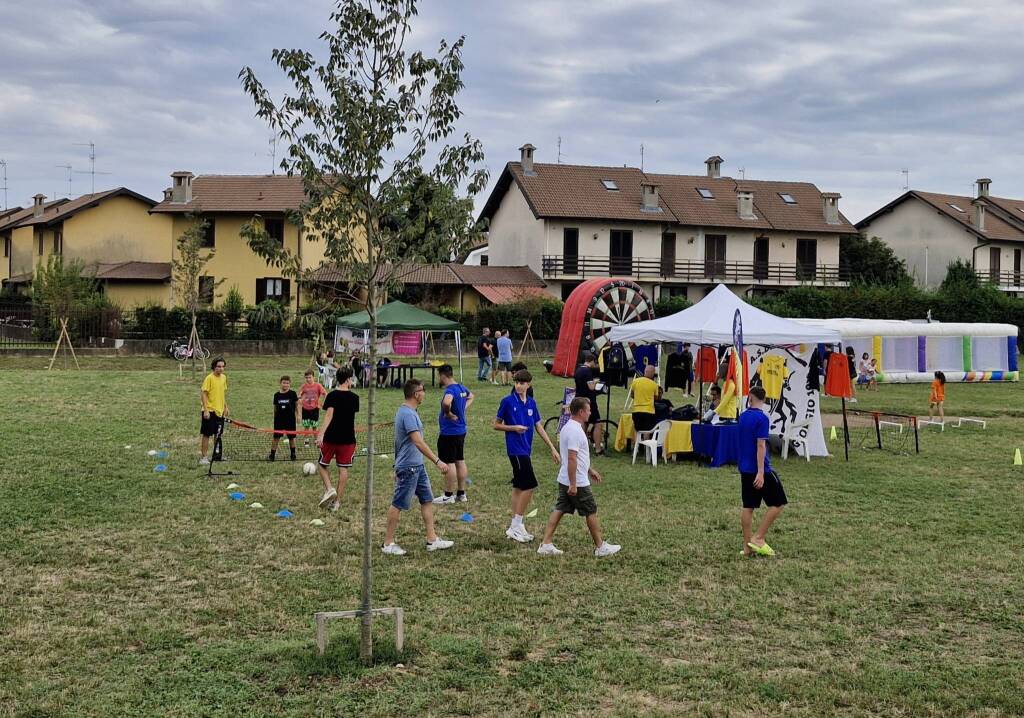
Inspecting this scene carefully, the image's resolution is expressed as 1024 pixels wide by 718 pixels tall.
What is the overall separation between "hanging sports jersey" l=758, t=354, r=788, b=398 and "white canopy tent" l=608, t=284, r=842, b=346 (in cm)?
43

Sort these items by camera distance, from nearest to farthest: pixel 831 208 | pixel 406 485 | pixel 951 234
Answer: pixel 406 485 < pixel 831 208 < pixel 951 234

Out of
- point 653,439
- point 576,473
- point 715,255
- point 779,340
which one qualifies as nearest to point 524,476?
point 576,473

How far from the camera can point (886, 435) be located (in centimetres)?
1861

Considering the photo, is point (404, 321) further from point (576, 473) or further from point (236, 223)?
point (236, 223)

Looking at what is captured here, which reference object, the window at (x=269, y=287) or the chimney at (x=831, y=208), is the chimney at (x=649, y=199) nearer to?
the chimney at (x=831, y=208)

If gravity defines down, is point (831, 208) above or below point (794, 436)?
above

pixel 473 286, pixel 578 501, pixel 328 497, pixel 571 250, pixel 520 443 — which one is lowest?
pixel 328 497

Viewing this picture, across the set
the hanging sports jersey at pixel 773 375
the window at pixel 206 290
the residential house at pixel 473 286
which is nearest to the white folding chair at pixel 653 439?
the hanging sports jersey at pixel 773 375

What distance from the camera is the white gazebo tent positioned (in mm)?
15242

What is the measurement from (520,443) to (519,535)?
0.95 m

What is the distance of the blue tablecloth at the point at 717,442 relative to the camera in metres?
14.7

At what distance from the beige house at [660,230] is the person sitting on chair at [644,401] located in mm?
33777

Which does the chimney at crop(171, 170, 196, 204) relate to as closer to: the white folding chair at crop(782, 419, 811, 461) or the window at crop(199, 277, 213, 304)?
the window at crop(199, 277, 213, 304)

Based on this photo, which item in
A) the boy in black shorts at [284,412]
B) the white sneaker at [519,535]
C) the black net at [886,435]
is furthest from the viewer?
the black net at [886,435]
